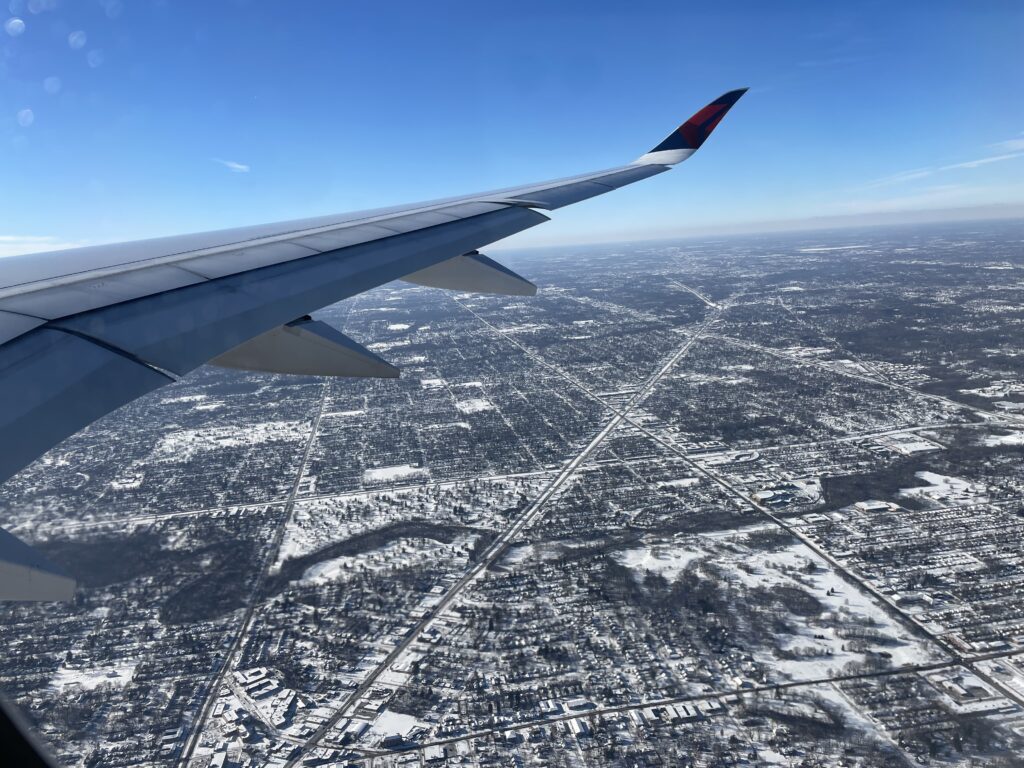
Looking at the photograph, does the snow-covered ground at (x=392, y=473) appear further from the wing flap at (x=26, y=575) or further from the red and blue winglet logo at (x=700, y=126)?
the wing flap at (x=26, y=575)

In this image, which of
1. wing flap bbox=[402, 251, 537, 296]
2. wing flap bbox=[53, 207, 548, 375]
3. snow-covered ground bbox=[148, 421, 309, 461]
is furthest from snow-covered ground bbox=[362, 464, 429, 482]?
wing flap bbox=[53, 207, 548, 375]

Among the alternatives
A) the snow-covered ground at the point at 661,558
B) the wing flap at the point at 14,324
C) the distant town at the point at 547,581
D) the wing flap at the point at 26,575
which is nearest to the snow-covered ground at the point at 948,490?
the distant town at the point at 547,581

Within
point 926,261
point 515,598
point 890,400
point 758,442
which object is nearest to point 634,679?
point 515,598

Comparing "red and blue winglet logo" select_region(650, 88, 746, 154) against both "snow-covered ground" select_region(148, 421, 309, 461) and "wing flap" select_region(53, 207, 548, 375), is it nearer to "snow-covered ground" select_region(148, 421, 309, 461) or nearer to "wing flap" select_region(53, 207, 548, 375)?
"wing flap" select_region(53, 207, 548, 375)

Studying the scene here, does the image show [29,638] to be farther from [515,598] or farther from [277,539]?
[515,598]

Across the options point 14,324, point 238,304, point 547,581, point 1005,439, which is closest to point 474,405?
point 547,581

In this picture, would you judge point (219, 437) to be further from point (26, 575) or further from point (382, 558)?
point (26, 575)
